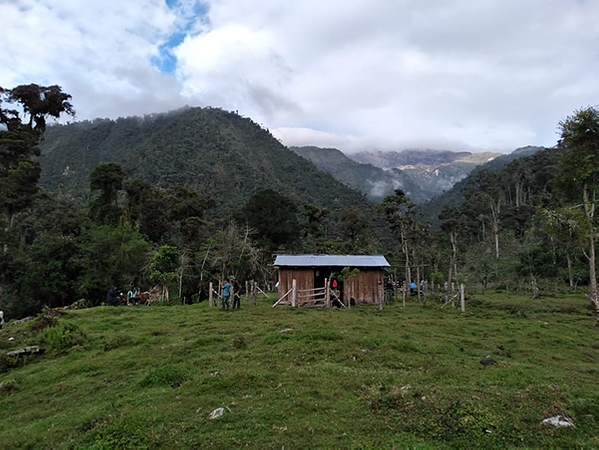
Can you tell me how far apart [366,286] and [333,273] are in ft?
8.35

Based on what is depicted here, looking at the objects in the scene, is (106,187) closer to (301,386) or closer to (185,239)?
(185,239)

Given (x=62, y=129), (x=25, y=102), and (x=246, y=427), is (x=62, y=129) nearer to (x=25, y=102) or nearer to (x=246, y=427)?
(x=25, y=102)

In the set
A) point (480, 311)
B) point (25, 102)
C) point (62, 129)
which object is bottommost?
point (480, 311)

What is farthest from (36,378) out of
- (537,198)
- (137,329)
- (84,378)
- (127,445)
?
(537,198)

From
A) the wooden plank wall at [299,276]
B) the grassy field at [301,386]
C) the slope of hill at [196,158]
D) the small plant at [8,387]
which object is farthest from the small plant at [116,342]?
the slope of hill at [196,158]

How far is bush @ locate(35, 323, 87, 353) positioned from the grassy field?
66mm

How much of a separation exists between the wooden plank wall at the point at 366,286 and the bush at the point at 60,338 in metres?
17.5

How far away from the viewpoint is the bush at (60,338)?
44.9 feet

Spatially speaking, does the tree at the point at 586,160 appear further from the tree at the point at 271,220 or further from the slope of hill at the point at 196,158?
the slope of hill at the point at 196,158

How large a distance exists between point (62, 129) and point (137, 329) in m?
154

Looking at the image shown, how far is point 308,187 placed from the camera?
10812cm

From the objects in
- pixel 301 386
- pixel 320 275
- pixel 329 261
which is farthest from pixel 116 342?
pixel 320 275

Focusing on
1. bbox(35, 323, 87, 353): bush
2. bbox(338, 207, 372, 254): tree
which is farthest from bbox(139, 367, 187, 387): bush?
bbox(338, 207, 372, 254): tree

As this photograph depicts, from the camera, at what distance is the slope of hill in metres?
88.2
